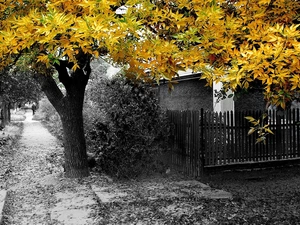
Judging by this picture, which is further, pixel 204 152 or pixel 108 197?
pixel 204 152

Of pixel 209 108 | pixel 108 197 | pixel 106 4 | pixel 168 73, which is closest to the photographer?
pixel 106 4

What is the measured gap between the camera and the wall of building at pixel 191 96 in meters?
13.9

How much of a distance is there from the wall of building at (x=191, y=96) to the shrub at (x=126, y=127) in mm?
4549

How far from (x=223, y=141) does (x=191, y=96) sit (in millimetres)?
6026

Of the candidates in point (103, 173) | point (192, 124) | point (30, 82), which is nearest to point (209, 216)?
point (192, 124)

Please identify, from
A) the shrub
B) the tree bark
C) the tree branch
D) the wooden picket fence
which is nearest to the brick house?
the wooden picket fence

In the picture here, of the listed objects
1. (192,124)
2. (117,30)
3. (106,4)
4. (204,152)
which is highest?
(106,4)

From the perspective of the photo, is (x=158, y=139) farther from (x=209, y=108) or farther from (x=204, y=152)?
(x=209, y=108)

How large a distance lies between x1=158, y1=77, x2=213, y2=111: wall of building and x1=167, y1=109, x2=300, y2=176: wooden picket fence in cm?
Answer: 393

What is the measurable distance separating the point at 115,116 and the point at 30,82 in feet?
57.8

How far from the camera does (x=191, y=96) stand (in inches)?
586

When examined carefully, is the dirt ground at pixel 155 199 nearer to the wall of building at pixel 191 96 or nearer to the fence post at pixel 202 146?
the fence post at pixel 202 146

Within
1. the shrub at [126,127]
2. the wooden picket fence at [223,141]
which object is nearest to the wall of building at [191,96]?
the wooden picket fence at [223,141]

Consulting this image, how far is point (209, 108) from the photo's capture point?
13719 mm
